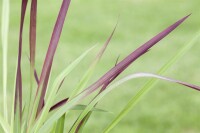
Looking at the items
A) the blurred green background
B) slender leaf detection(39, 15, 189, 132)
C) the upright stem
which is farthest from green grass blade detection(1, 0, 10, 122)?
the blurred green background

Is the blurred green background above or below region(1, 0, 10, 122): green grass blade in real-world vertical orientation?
below

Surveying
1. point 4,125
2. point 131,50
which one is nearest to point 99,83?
point 4,125

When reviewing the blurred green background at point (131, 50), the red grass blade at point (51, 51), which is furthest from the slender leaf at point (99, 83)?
the blurred green background at point (131, 50)

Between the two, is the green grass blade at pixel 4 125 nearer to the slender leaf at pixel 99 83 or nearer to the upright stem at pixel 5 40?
the upright stem at pixel 5 40

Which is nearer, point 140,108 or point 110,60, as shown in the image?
point 140,108

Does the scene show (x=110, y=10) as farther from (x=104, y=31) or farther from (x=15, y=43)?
(x=15, y=43)

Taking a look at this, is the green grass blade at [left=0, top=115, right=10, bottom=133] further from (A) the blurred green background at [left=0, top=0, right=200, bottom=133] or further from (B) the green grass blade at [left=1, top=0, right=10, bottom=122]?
(A) the blurred green background at [left=0, top=0, right=200, bottom=133]

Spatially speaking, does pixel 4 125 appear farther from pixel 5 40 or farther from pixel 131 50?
pixel 131 50

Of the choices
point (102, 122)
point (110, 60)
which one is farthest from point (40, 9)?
point (102, 122)
